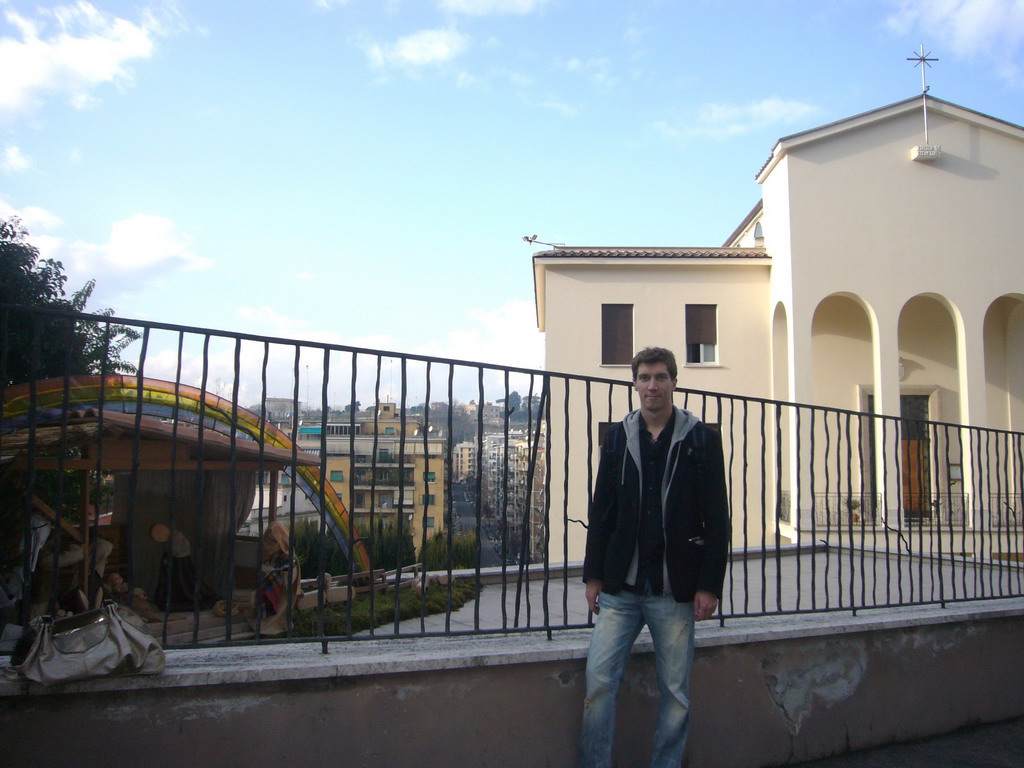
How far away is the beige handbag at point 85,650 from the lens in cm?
251

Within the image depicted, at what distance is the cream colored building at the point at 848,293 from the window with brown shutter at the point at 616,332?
3 cm

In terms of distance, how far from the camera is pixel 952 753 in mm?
4141

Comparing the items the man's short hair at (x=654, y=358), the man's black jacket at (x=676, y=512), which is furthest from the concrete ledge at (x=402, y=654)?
the man's short hair at (x=654, y=358)

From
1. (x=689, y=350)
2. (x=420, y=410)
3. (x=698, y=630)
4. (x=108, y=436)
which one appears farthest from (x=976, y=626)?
(x=689, y=350)

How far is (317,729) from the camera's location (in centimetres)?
289

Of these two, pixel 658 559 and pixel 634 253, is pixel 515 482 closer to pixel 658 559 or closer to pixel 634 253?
pixel 658 559

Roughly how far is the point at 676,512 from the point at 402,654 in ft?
3.94

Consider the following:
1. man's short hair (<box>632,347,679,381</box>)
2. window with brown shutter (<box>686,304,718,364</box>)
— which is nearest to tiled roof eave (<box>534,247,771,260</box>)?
window with brown shutter (<box>686,304,718,364</box>)

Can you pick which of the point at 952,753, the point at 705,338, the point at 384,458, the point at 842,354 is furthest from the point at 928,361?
the point at 384,458

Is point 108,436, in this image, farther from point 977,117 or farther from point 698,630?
point 977,117

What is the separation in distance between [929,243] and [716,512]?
18368 mm

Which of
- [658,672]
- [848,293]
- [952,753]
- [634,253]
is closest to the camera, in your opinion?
[658,672]

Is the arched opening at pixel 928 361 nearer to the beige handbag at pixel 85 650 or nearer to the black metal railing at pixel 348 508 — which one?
the black metal railing at pixel 348 508

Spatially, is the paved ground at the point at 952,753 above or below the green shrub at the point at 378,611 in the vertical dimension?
below
